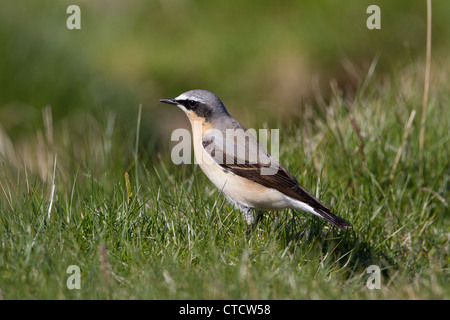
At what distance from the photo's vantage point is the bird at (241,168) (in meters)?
5.31

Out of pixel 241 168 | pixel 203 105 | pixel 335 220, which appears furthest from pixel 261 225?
pixel 203 105

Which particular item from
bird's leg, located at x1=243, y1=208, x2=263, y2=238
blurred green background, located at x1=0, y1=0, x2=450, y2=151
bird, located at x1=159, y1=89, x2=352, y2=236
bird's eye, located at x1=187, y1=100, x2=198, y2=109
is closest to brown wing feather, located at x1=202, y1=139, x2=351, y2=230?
bird, located at x1=159, y1=89, x2=352, y2=236

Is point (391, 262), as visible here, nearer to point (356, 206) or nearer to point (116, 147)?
point (356, 206)

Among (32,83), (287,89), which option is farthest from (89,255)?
(287,89)

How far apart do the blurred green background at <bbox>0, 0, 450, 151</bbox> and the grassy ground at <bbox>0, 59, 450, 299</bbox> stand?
131 inches

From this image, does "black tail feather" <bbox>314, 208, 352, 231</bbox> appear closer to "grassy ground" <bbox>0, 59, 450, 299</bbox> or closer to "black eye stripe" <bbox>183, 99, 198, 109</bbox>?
"grassy ground" <bbox>0, 59, 450, 299</bbox>

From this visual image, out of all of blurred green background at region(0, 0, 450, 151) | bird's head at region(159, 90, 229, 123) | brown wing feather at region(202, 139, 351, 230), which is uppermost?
blurred green background at region(0, 0, 450, 151)

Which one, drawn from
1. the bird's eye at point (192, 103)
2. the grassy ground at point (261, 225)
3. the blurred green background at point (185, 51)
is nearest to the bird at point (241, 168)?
the bird's eye at point (192, 103)

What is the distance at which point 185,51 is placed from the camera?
12.3 metres

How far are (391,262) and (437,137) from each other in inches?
79.9

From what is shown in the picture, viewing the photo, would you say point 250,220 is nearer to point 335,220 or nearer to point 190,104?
Result: point 335,220

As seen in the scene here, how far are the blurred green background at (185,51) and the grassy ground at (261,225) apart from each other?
3.33 m

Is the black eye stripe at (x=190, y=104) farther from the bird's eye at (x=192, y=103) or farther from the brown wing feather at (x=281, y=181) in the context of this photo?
the brown wing feather at (x=281, y=181)

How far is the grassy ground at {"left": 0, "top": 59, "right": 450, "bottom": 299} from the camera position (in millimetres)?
4164
